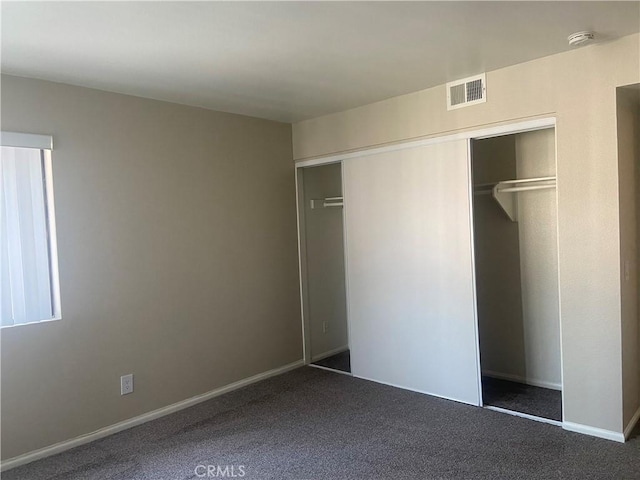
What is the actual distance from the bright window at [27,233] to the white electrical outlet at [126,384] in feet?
2.09

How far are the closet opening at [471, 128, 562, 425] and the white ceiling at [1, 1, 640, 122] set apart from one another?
927mm

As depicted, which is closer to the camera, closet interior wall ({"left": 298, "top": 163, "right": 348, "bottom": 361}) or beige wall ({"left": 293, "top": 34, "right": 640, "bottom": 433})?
beige wall ({"left": 293, "top": 34, "right": 640, "bottom": 433})

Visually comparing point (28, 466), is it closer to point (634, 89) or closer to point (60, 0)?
point (60, 0)

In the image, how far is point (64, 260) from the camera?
3100 mm

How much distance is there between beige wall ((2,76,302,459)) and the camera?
9.90 ft

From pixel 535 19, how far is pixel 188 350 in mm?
3131

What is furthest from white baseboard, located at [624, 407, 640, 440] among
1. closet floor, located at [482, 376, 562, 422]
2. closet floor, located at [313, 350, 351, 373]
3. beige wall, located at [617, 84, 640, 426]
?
closet floor, located at [313, 350, 351, 373]

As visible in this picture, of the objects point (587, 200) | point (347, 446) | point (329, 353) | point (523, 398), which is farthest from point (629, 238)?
point (329, 353)

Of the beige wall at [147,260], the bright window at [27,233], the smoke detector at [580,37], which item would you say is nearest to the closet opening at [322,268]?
the beige wall at [147,260]

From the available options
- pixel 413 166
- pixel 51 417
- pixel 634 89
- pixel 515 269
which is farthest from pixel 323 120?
pixel 51 417

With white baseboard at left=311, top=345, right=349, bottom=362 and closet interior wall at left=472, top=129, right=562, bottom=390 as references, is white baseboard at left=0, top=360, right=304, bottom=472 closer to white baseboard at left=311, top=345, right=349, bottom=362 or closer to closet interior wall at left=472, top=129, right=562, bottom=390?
white baseboard at left=311, top=345, right=349, bottom=362

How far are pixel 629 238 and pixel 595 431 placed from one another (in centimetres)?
118

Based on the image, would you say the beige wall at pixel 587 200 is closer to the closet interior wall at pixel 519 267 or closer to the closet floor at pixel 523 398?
the closet floor at pixel 523 398

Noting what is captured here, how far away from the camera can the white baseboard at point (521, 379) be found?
3.79 m
